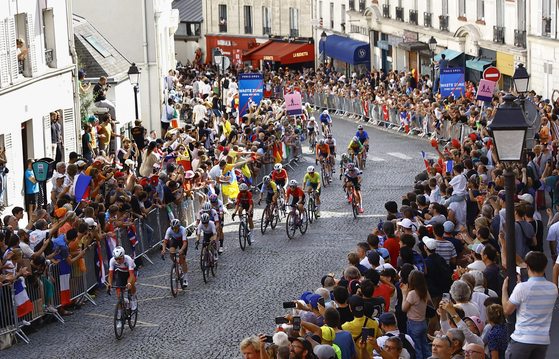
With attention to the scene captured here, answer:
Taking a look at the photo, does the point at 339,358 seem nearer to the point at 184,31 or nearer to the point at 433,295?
the point at 433,295

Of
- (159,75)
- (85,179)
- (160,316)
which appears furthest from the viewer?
(159,75)

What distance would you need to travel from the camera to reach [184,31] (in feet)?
222

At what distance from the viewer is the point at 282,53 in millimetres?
57188

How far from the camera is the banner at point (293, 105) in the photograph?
3003 centimetres

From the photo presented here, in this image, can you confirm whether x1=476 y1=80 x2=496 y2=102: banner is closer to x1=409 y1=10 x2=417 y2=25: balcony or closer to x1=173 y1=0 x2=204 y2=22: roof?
x1=409 y1=10 x2=417 y2=25: balcony

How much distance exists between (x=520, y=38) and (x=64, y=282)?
25263mm

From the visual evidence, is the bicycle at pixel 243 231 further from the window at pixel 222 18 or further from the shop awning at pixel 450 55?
the window at pixel 222 18

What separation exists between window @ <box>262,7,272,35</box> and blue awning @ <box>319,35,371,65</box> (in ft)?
28.6

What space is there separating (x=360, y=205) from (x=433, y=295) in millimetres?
10213

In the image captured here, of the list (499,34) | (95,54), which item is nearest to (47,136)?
(95,54)

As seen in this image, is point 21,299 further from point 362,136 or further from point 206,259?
point 362,136

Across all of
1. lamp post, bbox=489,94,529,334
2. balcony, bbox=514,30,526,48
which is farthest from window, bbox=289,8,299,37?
lamp post, bbox=489,94,529,334

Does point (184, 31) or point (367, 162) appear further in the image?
point (184, 31)

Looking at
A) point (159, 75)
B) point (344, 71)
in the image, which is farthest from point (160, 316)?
point (344, 71)
